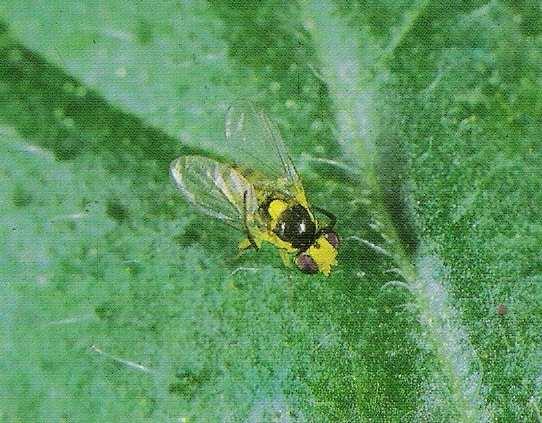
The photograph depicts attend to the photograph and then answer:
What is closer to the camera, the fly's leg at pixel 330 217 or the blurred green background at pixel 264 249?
the blurred green background at pixel 264 249

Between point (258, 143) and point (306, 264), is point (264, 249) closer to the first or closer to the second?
point (306, 264)

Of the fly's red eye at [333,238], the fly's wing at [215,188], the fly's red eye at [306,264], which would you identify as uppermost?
the fly's red eye at [333,238]

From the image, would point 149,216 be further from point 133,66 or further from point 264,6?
point 264,6

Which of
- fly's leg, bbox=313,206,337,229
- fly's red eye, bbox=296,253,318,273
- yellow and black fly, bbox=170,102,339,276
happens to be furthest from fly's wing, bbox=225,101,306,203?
fly's red eye, bbox=296,253,318,273

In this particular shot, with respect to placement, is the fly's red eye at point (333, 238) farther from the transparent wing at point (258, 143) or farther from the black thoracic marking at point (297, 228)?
the transparent wing at point (258, 143)

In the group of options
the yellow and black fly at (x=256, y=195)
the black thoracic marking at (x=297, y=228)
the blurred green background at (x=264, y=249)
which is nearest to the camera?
the blurred green background at (x=264, y=249)

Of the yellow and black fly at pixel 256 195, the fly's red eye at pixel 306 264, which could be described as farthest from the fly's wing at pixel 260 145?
the fly's red eye at pixel 306 264

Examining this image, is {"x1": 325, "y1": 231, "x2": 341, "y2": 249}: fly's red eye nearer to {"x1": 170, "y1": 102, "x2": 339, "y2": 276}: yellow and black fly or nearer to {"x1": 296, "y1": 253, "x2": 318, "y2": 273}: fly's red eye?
{"x1": 170, "y1": 102, "x2": 339, "y2": 276}: yellow and black fly
